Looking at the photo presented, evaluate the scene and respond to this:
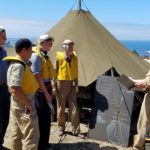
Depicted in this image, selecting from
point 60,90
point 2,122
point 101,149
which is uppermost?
point 60,90

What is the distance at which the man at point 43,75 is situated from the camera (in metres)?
6.36

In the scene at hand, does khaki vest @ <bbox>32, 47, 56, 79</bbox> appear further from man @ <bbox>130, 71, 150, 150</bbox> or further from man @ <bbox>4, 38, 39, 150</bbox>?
man @ <bbox>130, 71, 150, 150</bbox>

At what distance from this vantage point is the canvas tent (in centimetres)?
904

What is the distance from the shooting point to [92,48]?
31.5 ft

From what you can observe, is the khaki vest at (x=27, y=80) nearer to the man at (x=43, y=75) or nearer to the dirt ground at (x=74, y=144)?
the man at (x=43, y=75)

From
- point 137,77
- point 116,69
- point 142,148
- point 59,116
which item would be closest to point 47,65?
point 59,116

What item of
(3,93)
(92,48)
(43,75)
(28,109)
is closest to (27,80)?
(28,109)

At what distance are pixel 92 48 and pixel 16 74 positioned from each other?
438 centimetres

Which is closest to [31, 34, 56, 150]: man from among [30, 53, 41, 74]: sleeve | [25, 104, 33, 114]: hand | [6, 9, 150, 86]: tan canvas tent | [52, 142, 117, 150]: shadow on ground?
[30, 53, 41, 74]: sleeve

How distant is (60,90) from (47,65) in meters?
1.31

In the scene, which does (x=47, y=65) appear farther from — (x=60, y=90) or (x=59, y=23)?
(x=59, y=23)

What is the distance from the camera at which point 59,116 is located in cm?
795

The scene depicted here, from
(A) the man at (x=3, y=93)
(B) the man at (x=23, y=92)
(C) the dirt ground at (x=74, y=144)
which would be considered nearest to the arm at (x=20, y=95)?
(B) the man at (x=23, y=92)

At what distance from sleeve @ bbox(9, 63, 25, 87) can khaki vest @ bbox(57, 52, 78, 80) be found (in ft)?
7.74
